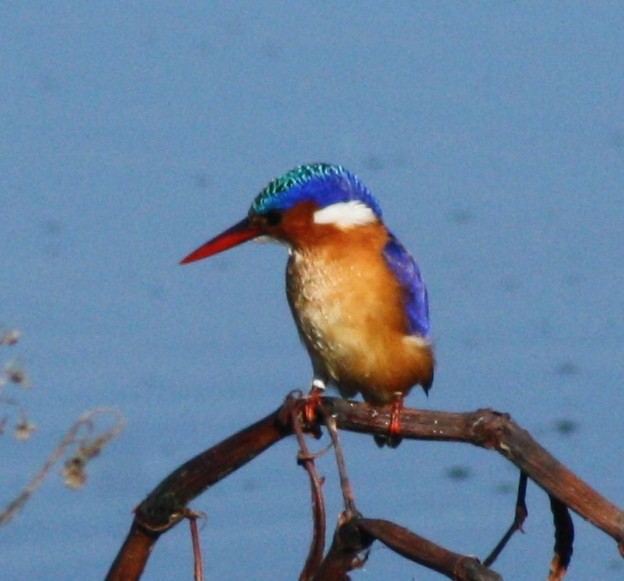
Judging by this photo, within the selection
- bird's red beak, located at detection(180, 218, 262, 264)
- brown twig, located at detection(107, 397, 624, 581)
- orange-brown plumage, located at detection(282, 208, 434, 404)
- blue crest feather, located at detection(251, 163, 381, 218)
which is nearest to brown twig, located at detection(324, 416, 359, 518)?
brown twig, located at detection(107, 397, 624, 581)

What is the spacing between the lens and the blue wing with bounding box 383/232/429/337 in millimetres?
2850

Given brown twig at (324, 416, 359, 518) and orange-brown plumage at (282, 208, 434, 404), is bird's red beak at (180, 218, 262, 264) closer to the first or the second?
orange-brown plumage at (282, 208, 434, 404)

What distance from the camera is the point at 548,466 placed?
1400 mm

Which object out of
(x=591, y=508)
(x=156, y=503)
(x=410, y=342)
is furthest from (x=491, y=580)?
(x=410, y=342)

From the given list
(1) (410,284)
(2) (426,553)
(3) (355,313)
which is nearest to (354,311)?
(3) (355,313)

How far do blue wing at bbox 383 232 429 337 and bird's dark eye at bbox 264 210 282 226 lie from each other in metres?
0.33

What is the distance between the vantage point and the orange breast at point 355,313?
9.05ft

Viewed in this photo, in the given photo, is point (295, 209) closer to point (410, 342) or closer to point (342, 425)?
point (410, 342)

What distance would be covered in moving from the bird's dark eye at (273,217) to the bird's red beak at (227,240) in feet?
0.09

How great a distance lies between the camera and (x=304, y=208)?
2.62 meters

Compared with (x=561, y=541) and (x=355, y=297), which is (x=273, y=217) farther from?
(x=561, y=541)

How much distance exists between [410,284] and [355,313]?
15cm

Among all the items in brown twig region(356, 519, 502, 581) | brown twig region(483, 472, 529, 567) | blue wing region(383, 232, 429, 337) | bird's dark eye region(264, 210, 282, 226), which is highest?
blue wing region(383, 232, 429, 337)

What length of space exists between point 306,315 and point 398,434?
119 centimetres
